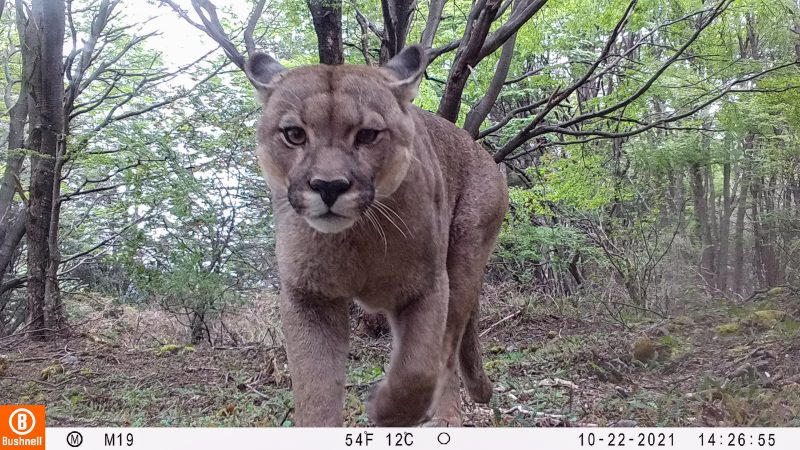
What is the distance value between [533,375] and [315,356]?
3.48m

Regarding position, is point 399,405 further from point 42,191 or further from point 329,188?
point 42,191

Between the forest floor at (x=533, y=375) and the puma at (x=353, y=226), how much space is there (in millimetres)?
1402

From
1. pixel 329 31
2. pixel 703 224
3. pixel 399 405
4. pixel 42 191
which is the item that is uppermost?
pixel 329 31

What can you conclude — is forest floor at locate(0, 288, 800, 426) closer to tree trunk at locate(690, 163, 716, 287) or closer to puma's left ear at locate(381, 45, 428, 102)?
tree trunk at locate(690, 163, 716, 287)

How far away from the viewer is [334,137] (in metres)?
2.96

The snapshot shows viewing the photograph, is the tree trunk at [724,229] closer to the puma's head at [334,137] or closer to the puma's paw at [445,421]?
the puma's paw at [445,421]

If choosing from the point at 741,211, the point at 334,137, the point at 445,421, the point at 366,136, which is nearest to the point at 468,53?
the point at 445,421

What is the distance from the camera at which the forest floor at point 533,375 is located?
4.73 m

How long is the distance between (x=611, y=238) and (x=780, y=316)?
3144mm

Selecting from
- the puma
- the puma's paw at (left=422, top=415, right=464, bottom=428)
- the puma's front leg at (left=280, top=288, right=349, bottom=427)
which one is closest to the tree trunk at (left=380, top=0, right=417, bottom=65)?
the puma

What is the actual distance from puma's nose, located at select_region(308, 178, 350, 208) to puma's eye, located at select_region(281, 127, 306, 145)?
0.33m

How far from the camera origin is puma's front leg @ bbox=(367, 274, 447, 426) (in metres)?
3.30

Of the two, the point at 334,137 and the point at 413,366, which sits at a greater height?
the point at 334,137

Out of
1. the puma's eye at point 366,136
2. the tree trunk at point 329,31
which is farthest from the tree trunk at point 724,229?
the puma's eye at point 366,136
